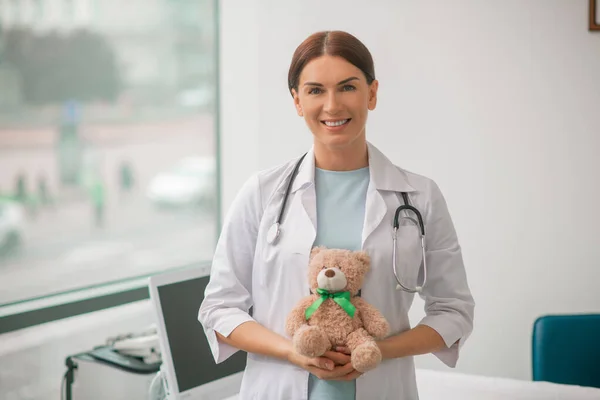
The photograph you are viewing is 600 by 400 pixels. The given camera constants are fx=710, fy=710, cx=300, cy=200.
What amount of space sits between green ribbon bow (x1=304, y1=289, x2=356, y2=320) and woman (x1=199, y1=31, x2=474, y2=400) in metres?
0.07

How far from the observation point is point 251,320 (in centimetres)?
132

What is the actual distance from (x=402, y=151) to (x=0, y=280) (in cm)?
144

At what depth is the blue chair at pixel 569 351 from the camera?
218cm

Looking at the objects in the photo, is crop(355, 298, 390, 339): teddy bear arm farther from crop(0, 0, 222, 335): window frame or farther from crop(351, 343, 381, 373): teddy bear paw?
crop(0, 0, 222, 335): window frame

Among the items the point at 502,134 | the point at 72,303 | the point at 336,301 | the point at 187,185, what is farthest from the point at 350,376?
the point at 187,185

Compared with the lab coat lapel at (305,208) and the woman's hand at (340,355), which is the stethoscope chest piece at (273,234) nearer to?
the lab coat lapel at (305,208)

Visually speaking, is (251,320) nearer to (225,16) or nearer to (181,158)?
(181,158)

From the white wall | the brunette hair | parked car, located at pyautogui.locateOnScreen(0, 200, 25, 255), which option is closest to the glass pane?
parked car, located at pyautogui.locateOnScreen(0, 200, 25, 255)

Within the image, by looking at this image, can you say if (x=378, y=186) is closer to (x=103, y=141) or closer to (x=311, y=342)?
(x=311, y=342)

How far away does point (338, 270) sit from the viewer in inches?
47.2

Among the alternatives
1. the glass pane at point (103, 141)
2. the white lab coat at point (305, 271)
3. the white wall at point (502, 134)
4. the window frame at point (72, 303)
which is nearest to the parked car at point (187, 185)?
the glass pane at point (103, 141)

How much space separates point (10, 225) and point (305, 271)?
52.0 inches

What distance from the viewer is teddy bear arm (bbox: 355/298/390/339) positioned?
1.20 m

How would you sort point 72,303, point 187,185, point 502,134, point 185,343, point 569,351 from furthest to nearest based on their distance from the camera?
1. point 187,185
2. point 502,134
3. point 72,303
4. point 569,351
5. point 185,343
